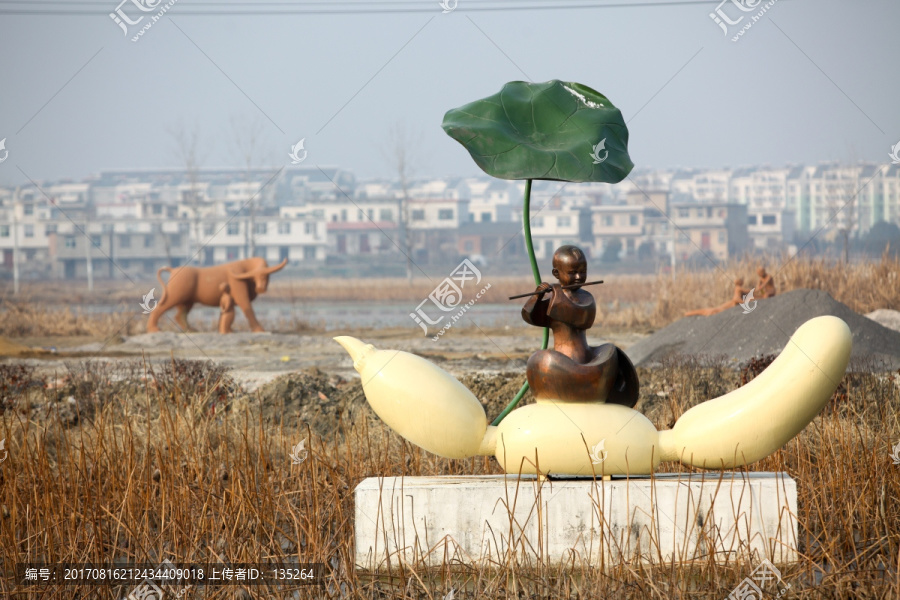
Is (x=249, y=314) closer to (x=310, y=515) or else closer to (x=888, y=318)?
(x=888, y=318)

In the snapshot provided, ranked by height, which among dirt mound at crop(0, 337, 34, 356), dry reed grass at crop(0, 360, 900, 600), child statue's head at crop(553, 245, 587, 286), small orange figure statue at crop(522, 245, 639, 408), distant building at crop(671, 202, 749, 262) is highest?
distant building at crop(671, 202, 749, 262)

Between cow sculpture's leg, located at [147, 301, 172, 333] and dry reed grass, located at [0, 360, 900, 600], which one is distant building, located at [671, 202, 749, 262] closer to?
cow sculpture's leg, located at [147, 301, 172, 333]

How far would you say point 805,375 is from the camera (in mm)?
3342

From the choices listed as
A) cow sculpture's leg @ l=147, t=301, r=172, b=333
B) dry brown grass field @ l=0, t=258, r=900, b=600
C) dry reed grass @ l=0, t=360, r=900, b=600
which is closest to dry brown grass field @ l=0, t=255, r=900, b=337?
cow sculpture's leg @ l=147, t=301, r=172, b=333

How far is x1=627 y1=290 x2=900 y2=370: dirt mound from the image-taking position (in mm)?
9405

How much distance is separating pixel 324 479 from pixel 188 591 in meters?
1.10

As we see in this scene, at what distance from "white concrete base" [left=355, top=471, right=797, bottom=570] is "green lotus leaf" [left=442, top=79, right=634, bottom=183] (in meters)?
1.25

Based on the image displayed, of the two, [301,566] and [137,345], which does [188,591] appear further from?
[137,345]

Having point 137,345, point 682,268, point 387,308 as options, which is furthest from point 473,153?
point 387,308

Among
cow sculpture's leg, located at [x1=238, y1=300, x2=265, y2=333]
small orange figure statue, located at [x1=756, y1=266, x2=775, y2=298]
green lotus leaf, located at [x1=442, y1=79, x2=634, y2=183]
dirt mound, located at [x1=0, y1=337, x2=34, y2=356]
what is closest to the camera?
green lotus leaf, located at [x1=442, y1=79, x2=634, y2=183]

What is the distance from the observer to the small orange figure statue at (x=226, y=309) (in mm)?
14047

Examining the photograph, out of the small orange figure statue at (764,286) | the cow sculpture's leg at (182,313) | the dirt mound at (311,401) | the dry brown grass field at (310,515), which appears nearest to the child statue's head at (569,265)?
the dry brown grass field at (310,515)

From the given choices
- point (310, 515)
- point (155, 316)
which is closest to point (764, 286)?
point (310, 515)

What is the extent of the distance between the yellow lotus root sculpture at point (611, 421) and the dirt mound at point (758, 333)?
232 inches
